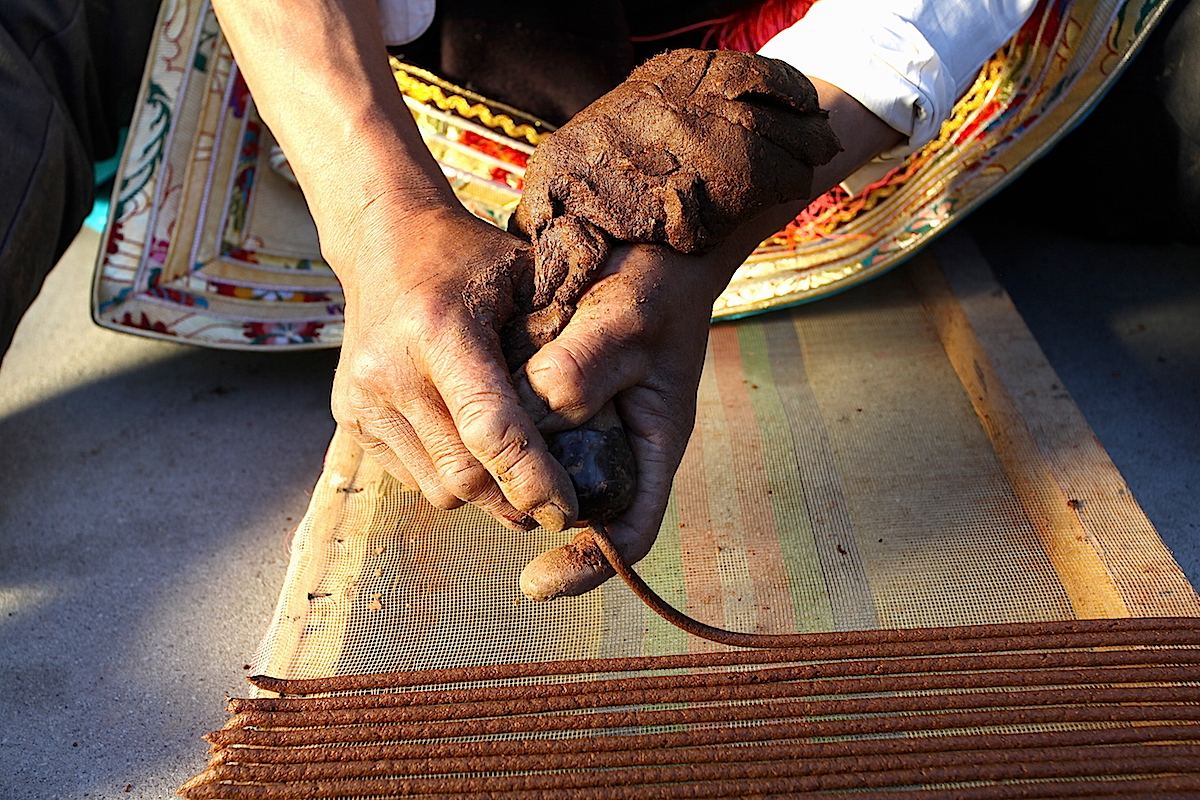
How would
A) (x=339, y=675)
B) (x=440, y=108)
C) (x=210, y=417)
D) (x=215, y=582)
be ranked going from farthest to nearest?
1. (x=210, y=417)
2. (x=440, y=108)
3. (x=215, y=582)
4. (x=339, y=675)

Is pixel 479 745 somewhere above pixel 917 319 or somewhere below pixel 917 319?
above

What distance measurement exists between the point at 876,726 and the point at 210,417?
1.08m

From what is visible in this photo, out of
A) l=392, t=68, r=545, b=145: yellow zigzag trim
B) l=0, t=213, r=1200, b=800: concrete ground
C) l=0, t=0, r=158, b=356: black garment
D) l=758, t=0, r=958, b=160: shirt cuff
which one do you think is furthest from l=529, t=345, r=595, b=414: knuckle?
l=0, t=0, r=158, b=356: black garment

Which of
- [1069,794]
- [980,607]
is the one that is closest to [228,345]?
[980,607]

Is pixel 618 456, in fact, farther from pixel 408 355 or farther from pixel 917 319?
pixel 917 319

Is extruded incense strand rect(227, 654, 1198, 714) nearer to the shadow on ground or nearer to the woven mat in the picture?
the woven mat

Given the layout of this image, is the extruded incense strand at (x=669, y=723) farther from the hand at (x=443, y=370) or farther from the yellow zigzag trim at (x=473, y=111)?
the yellow zigzag trim at (x=473, y=111)

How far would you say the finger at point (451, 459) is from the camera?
0.78 meters

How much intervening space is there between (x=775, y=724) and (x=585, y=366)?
1.13 feet

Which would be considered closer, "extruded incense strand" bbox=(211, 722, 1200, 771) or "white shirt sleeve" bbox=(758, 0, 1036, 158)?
"extruded incense strand" bbox=(211, 722, 1200, 771)

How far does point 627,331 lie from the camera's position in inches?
31.2

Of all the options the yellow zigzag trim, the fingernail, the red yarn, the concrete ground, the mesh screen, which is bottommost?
the concrete ground

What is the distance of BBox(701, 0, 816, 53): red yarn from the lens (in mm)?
1303

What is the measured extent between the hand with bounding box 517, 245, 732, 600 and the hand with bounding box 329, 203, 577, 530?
0.13ft
